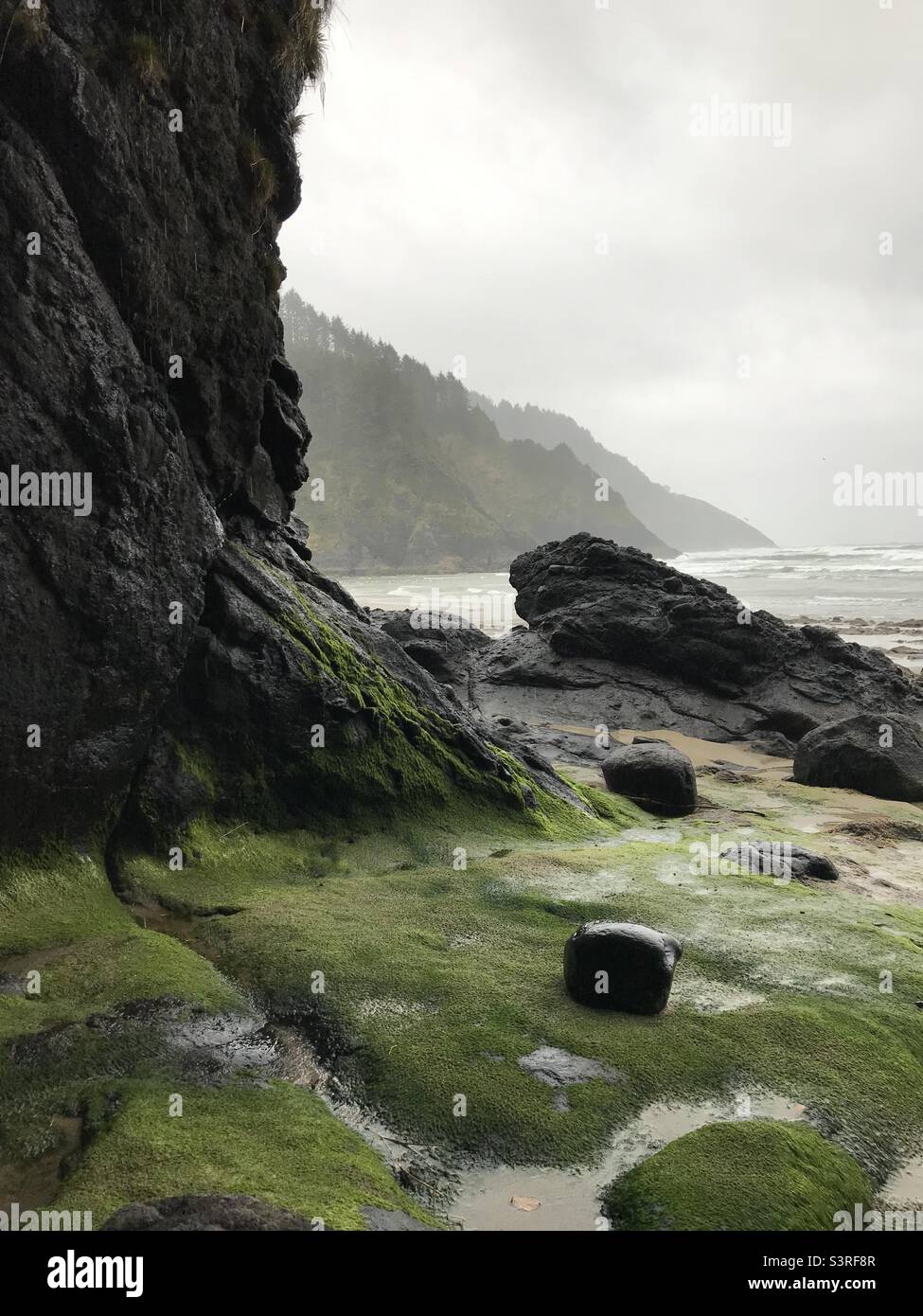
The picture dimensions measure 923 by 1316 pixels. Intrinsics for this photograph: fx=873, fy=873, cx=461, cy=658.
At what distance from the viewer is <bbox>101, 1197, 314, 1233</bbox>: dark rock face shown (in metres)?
3.01

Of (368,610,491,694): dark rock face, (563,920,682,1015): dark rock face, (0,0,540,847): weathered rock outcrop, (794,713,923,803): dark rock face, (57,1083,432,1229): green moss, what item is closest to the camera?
(57,1083,432,1229): green moss

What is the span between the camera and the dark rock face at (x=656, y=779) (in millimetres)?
11500

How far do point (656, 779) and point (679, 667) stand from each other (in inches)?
292

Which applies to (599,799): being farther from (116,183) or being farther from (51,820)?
(116,183)

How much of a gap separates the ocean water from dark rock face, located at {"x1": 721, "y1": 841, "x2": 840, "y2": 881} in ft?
85.9

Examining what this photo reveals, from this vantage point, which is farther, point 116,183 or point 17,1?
point 116,183

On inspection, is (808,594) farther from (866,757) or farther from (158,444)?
(158,444)

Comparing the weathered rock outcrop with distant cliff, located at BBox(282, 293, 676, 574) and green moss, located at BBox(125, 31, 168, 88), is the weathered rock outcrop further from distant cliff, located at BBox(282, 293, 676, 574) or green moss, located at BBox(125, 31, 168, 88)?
distant cliff, located at BBox(282, 293, 676, 574)

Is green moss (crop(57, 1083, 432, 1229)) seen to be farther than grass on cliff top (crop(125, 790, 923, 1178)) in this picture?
No

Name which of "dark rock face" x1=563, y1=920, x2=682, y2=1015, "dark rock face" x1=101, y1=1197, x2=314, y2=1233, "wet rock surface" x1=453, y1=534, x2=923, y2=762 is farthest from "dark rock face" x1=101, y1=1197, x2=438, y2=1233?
"wet rock surface" x1=453, y1=534, x2=923, y2=762

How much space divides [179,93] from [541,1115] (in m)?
7.90

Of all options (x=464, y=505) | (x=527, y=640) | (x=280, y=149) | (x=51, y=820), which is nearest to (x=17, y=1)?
(x=280, y=149)

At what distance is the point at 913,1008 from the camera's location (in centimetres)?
563

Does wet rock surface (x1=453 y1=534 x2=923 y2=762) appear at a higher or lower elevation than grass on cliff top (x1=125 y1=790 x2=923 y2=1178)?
higher
